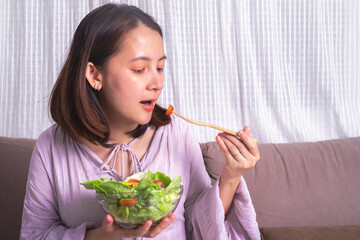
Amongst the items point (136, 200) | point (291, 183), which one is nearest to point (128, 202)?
point (136, 200)

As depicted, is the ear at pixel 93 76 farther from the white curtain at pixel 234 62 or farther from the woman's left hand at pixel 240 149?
the white curtain at pixel 234 62

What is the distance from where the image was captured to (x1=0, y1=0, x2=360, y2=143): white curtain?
7.26 ft

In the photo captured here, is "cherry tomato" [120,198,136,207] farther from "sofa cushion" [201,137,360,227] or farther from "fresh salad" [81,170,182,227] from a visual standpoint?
"sofa cushion" [201,137,360,227]

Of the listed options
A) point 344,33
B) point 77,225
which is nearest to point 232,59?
point 344,33

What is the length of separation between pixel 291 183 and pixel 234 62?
77cm

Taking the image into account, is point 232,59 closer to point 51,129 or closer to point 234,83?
point 234,83

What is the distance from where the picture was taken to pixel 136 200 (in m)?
0.95

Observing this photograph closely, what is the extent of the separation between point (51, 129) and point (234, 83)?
43.0 inches

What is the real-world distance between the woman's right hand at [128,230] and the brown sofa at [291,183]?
0.67 meters

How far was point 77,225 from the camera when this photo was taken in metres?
1.32

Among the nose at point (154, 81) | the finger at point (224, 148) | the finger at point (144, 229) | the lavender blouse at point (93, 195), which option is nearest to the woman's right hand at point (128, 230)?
the finger at point (144, 229)

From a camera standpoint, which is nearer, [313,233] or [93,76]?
[93,76]

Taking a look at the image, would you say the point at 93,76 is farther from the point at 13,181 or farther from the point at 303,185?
the point at 303,185

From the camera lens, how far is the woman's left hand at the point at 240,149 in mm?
1138
